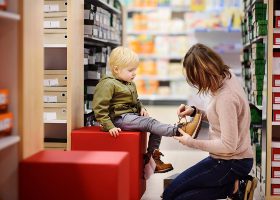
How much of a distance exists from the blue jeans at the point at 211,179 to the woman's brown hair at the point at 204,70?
0.49 meters

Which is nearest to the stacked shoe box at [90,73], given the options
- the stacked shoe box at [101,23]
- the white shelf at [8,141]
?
the stacked shoe box at [101,23]

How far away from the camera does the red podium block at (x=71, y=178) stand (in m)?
2.56

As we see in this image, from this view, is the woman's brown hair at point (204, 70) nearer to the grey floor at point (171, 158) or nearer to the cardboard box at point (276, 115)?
the cardboard box at point (276, 115)

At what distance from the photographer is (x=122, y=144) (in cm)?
368

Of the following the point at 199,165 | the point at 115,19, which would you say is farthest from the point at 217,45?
the point at 199,165

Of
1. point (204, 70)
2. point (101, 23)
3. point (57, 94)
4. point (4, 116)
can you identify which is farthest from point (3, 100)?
point (101, 23)

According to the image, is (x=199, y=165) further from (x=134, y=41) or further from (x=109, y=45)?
(x=134, y=41)

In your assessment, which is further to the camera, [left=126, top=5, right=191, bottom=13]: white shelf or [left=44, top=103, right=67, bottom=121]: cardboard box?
[left=126, top=5, right=191, bottom=13]: white shelf

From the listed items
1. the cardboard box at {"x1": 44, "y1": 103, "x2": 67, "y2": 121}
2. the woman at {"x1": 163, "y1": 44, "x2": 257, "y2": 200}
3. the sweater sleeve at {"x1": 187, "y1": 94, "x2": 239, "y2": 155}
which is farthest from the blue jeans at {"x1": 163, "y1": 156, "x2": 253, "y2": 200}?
the cardboard box at {"x1": 44, "y1": 103, "x2": 67, "y2": 121}

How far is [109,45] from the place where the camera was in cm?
594

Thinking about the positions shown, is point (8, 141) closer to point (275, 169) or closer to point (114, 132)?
point (114, 132)

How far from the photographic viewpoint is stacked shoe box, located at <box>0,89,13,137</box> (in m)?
2.42

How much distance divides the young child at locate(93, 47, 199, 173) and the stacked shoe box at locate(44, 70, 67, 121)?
0.42 m

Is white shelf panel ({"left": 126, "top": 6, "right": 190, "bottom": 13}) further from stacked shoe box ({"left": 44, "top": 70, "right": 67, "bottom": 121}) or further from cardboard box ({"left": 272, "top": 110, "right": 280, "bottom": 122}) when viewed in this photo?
cardboard box ({"left": 272, "top": 110, "right": 280, "bottom": 122})
